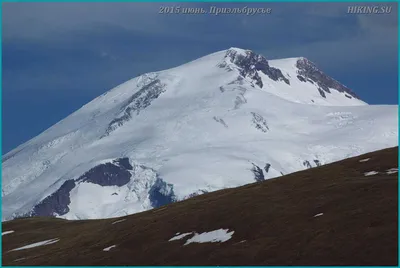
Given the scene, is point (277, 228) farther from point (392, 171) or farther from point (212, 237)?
point (392, 171)

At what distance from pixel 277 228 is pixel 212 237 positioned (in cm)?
772

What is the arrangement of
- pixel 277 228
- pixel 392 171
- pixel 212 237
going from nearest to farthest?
pixel 277 228, pixel 212 237, pixel 392 171

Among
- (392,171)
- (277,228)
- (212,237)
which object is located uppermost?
(392,171)

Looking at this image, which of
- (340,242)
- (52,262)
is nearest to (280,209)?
(340,242)

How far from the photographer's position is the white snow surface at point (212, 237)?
276 feet

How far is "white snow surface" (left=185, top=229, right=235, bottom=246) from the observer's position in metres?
84.1

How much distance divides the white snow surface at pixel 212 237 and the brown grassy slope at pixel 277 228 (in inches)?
41.7

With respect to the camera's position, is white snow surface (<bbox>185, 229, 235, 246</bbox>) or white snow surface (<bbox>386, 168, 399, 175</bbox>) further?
white snow surface (<bbox>386, 168, 399, 175</bbox>)

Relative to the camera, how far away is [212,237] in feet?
281

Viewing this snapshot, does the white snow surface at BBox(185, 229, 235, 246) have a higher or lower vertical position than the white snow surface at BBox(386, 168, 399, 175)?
lower

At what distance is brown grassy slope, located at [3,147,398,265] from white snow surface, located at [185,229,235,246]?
3.47 ft

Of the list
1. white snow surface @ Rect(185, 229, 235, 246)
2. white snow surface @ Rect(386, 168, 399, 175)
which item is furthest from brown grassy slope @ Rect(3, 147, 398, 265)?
white snow surface @ Rect(386, 168, 399, 175)

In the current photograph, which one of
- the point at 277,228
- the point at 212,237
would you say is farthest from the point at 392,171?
the point at 212,237

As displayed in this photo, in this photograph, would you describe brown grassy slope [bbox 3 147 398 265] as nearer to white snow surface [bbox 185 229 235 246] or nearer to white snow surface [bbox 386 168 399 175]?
white snow surface [bbox 185 229 235 246]
